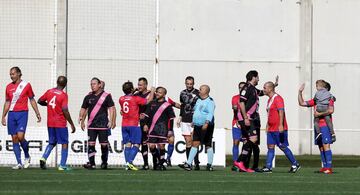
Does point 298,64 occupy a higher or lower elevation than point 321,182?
higher

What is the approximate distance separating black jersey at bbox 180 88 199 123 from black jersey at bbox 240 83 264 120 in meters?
2.68

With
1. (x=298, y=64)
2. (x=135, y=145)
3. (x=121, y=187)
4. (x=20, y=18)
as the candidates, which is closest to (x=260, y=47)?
(x=298, y=64)

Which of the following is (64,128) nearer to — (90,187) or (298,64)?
(90,187)

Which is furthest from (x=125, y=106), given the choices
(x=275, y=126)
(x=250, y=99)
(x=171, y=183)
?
(x=171, y=183)

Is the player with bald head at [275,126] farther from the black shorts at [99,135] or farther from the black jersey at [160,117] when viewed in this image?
the black shorts at [99,135]

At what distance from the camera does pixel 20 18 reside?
31766 millimetres

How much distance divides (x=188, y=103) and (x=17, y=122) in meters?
3.90

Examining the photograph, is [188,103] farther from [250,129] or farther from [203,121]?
[250,129]

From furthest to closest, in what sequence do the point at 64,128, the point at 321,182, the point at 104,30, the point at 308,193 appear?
1. the point at 104,30
2. the point at 64,128
3. the point at 321,182
4. the point at 308,193

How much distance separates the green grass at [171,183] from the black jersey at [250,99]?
142 cm

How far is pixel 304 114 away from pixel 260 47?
239 centimetres

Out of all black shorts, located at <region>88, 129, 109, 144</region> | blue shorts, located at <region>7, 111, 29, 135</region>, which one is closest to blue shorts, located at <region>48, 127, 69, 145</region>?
blue shorts, located at <region>7, 111, 29, 135</region>

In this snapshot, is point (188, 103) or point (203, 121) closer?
point (203, 121)

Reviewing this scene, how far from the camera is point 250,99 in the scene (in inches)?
792
